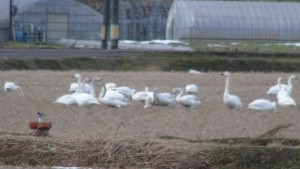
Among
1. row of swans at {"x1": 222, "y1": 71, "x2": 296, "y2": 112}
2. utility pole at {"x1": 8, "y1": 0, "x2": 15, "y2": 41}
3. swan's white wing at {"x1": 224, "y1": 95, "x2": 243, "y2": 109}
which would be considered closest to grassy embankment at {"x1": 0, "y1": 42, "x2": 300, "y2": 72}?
row of swans at {"x1": 222, "y1": 71, "x2": 296, "y2": 112}

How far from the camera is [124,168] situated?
414 inches

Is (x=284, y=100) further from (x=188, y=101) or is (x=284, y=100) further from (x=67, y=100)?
(x=67, y=100)

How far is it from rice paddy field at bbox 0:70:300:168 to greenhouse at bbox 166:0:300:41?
3254cm

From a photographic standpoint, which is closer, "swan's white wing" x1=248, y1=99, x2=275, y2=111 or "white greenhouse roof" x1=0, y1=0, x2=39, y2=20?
"swan's white wing" x1=248, y1=99, x2=275, y2=111

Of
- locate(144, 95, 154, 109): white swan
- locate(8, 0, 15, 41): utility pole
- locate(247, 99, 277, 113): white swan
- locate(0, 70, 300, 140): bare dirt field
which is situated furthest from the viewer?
locate(8, 0, 15, 41): utility pole

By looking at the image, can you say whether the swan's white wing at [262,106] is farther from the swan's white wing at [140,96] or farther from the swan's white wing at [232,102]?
the swan's white wing at [140,96]

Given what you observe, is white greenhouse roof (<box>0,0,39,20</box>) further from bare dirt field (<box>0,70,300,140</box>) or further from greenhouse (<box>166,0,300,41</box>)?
bare dirt field (<box>0,70,300,140</box>)

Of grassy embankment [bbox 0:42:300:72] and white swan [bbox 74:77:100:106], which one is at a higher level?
white swan [bbox 74:77:100:106]

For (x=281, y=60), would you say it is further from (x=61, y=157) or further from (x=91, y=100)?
(x=61, y=157)

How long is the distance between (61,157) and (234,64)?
2666 cm

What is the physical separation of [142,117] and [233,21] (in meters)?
42.2

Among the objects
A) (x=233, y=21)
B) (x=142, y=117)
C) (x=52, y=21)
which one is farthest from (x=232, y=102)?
(x=52, y=21)

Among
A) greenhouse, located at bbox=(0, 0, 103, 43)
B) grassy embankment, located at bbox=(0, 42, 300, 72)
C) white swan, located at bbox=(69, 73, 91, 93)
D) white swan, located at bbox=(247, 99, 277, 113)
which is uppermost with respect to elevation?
white swan, located at bbox=(247, 99, 277, 113)

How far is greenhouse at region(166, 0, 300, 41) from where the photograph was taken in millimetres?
59969
